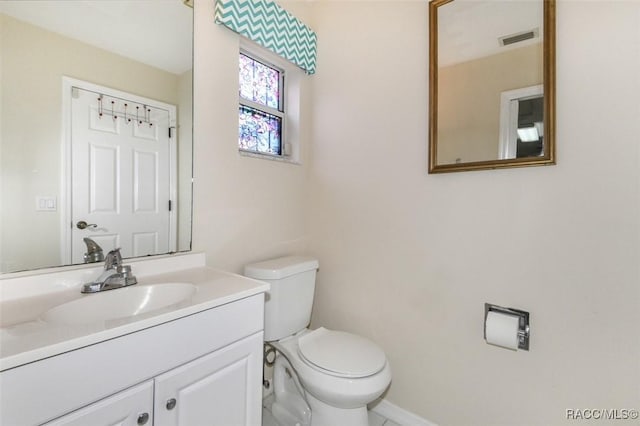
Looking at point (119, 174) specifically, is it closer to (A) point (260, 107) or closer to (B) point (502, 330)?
(A) point (260, 107)

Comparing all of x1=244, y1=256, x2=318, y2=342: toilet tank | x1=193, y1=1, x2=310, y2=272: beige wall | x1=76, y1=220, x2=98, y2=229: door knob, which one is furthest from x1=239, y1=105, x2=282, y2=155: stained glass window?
x1=76, y1=220, x2=98, y2=229: door knob

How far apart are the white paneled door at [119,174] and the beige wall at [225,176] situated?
0.15 m

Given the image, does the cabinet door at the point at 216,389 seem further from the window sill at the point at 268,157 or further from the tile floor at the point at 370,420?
the window sill at the point at 268,157

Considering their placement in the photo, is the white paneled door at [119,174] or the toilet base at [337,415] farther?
the toilet base at [337,415]

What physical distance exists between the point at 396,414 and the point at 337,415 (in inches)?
17.8

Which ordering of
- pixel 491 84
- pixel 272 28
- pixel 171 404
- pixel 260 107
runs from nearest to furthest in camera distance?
pixel 171 404 → pixel 491 84 → pixel 272 28 → pixel 260 107

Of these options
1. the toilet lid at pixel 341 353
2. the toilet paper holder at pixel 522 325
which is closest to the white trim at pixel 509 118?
the toilet paper holder at pixel 522 325

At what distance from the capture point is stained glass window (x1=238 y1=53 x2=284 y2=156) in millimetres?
1641

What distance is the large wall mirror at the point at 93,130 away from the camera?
90 cm

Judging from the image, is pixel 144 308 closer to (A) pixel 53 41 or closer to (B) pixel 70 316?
(B) pixel 70 316

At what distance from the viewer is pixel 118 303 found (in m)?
0.97

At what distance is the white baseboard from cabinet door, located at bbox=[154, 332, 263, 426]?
0.80 metres

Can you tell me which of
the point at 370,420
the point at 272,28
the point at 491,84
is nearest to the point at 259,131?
the point at 272,28

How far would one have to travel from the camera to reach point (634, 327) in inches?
38.0
